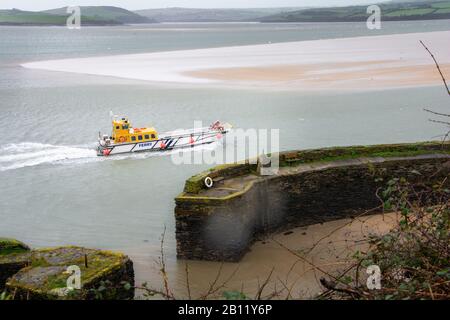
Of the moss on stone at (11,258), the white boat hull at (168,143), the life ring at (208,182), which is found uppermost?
the life ring at (208,182)

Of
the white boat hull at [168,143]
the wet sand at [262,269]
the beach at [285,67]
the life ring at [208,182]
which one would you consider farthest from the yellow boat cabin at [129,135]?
the beach at [285,67]

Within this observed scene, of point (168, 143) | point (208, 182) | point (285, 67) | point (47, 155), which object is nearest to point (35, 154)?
point (47, 155)

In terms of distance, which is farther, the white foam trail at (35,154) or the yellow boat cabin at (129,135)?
the yellow boat cabin at (129,135)

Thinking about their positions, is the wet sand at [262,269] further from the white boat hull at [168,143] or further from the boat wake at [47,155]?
the boat wake at [47,155]

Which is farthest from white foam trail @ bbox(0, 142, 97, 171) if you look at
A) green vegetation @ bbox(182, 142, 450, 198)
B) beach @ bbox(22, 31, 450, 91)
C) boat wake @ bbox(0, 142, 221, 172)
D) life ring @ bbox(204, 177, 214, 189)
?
beach @ bbox(22, 31, 450, 91)

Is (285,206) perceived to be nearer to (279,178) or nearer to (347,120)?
(279,178)

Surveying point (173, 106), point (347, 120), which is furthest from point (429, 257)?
point (173, 106)
